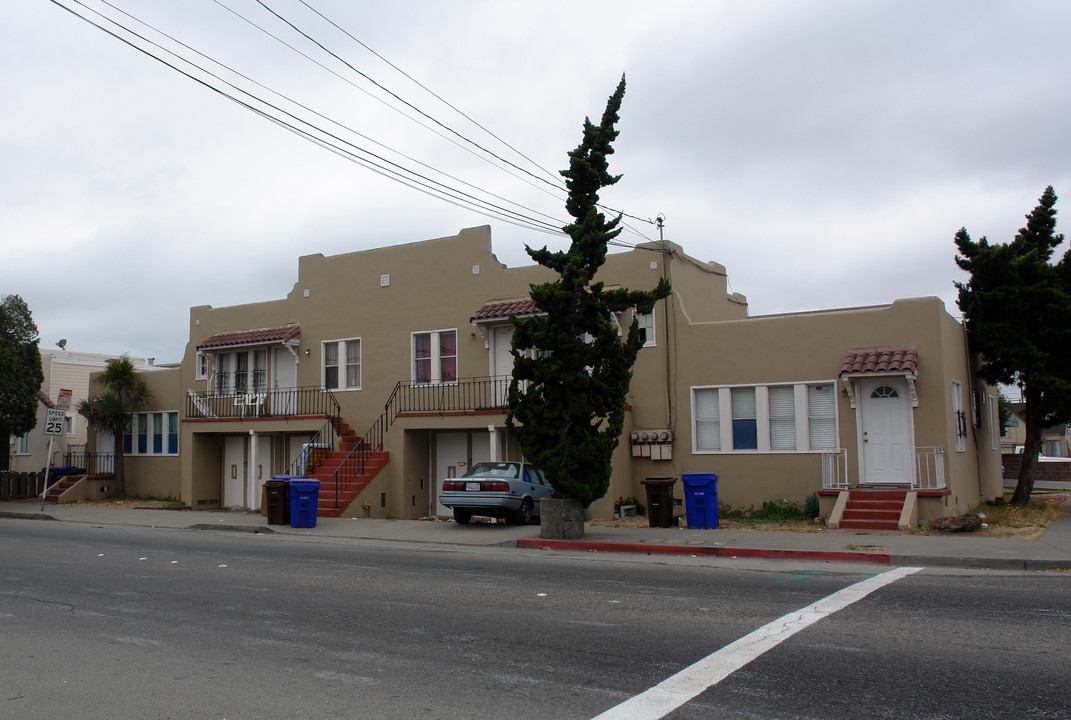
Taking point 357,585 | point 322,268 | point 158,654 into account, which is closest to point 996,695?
point 158,654

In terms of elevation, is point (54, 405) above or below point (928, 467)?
above

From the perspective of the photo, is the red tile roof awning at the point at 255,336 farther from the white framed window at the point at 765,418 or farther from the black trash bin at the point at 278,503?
the white framed window at the point at 765,418

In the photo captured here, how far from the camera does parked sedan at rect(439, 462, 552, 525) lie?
17.9 meters

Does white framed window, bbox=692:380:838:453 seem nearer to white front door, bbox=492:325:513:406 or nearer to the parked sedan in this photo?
the parked sedan

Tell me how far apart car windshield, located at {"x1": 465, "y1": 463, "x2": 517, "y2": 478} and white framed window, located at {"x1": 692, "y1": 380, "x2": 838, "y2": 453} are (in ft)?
13.8

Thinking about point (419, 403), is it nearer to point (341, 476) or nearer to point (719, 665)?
point (341, 476)

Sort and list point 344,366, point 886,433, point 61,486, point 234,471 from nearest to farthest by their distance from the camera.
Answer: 1. point 886,433
2. point 344,366
3. point 234,471
4. point 61,486

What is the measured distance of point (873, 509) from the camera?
53.7 ft

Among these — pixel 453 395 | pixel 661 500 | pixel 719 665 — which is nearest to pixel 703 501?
pixel 661 500

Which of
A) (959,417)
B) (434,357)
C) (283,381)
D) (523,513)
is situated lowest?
(523,513)

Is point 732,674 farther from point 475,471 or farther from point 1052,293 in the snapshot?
point 1052,293

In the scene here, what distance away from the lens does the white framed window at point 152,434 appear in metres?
28.6

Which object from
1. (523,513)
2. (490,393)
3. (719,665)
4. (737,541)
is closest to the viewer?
(719,665)

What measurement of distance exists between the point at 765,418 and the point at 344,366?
11.8 meters
